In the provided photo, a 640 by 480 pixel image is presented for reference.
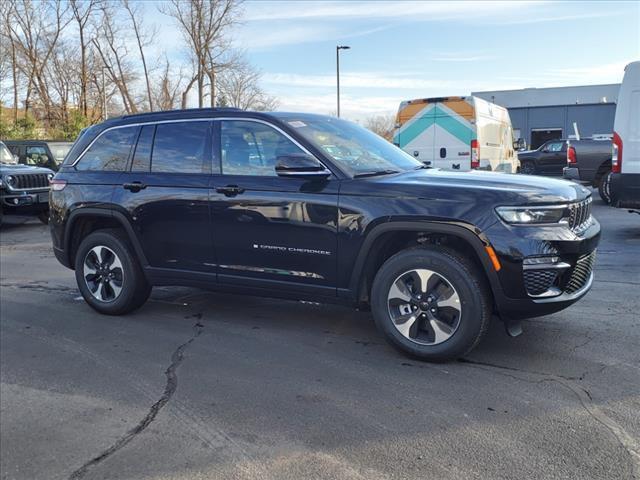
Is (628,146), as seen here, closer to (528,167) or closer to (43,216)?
(43,216)

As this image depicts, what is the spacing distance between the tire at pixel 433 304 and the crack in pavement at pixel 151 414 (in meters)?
1.50

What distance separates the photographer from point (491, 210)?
12.6 ft

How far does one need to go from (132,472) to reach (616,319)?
13.3 ft

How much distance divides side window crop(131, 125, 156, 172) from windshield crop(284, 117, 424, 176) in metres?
1.39

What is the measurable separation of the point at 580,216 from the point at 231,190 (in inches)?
103

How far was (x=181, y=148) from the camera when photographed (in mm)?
5152

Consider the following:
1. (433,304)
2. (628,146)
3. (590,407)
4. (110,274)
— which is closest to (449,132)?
(628,146)

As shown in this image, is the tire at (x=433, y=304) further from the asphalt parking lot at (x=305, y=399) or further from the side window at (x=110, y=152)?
the side window at (x=110, y=152)

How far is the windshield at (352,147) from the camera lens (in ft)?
15.1

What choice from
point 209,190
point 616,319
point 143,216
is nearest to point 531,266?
point 616,319

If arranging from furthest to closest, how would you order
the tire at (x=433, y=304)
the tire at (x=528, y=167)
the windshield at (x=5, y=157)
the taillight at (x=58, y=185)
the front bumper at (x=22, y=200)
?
1. the tire at (x=528, y=167)
2. the windshield at (x=5, y=157)
3. the front bumper at (x=22, y=200)
4. the taillight at (x=58, y=185)
5. the tire at (x=433, y=304)

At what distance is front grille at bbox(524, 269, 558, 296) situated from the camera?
3.81m

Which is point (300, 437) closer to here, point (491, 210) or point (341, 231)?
point (341, 231)

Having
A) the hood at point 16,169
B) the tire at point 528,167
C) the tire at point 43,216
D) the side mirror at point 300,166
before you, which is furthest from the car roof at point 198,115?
the tire at point 528,167
